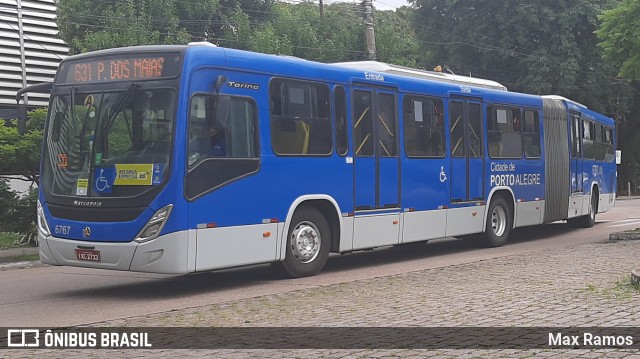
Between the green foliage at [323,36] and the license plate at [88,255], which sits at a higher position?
the green foliage at [323,36]

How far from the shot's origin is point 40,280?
1420cm

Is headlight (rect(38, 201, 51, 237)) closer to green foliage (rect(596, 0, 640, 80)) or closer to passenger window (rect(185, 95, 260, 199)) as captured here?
passenger window (rect(185, 95, 260, 199))

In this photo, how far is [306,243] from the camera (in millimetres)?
13273

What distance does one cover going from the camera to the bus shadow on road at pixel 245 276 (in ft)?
40.1

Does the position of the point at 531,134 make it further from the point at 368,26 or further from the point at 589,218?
the point at 368,26

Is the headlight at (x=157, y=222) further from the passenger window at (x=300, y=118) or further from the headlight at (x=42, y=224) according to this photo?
the passenger window at (x=300, y=118)

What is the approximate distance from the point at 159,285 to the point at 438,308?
16.6 feet

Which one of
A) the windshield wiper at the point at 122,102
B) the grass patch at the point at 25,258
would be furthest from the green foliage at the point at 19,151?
the windshield wiper at the point at 122,102

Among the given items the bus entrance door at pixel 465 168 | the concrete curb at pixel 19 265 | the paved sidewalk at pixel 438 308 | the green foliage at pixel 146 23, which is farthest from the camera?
the green foliage at pixel 146 23

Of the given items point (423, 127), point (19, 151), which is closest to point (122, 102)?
point (423, 127)

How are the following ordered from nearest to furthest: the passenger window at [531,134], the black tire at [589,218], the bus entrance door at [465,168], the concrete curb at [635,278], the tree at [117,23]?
the concrete curb at [635,278], the bus entrance door at [465,168], the passenger window at [531,134], the black tire at [589,218], the tree at [117,23]

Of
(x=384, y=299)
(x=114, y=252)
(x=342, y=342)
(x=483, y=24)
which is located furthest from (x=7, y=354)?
(x=483, y=24)

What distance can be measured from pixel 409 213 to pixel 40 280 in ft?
20.3

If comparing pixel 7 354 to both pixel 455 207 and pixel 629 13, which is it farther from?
pixel 629 13
